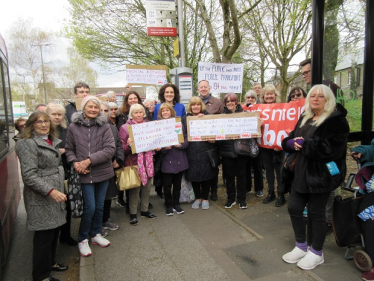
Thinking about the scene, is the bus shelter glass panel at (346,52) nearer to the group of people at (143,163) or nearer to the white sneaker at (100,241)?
the group of people at (143,163)

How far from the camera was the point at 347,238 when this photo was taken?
282 centimetres

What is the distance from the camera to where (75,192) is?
3.19 meters

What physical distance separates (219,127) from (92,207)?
2244 mm

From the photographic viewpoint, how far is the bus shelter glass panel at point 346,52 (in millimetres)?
4285

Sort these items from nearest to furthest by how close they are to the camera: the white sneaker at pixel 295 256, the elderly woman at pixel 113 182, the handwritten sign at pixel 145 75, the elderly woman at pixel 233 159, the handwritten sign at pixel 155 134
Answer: the white sneaker at pixel 295 256, the elderly woman at pixel 113 182, the handwritten sign at pixel 155 134, the elderly woman at pixel 233 159, the handwritten sign at pixel 145 75

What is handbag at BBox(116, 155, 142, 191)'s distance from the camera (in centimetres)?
385

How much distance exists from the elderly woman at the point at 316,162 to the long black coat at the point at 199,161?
159cm

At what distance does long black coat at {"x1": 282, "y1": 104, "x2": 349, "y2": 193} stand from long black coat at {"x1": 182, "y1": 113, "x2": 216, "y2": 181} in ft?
6.12

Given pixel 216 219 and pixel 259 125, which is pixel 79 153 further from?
pixel 259 125

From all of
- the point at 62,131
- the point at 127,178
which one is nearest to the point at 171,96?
the point at 127,178

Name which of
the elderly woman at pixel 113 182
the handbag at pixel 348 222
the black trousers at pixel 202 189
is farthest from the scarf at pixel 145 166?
the handbag at pixel 348 222

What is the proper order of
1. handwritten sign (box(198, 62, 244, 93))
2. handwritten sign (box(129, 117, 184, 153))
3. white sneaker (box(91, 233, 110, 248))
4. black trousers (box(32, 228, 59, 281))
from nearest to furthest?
black trousers (box(32, 228, 59, 281)), white sneaker (box(91, 233, 110, 248)), handwritten sign (box(129, 117, 184, 153)), handwritten sign (box(198, 62, 244, 93))

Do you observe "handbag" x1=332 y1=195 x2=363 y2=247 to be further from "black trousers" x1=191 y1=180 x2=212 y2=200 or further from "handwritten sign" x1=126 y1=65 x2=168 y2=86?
"handwritten sign" x1=126 y1=65 x2=168 y2=86

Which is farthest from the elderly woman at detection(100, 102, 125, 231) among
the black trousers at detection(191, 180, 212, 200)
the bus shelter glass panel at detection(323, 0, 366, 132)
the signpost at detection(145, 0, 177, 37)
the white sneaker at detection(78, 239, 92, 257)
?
the signpost at detection(145, 0, 177, 37)
